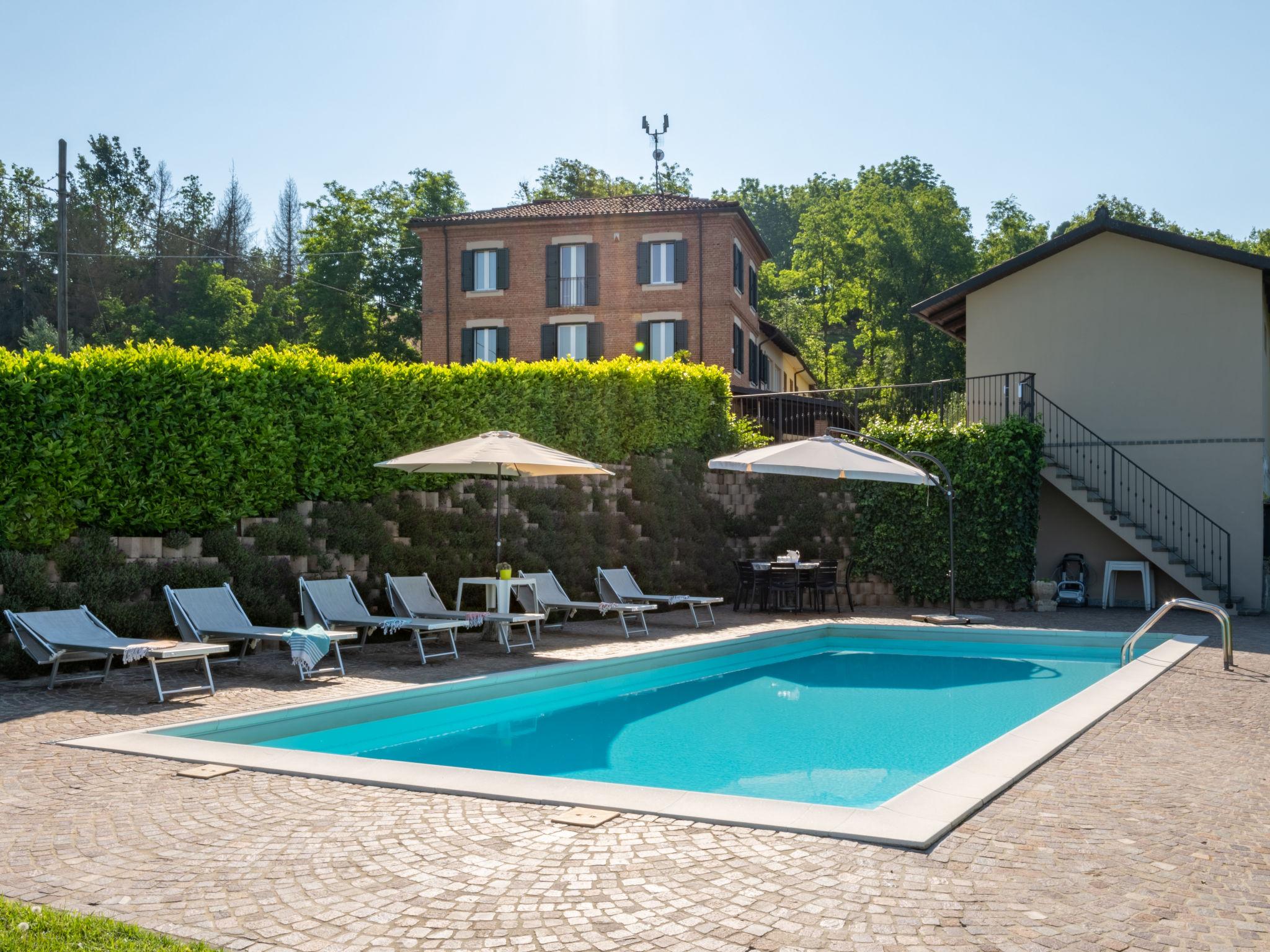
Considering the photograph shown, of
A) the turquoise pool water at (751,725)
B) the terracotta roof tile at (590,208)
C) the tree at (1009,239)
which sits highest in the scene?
the tree at (1009,239)

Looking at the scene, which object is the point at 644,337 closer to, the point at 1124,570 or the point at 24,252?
the point at 1124,570

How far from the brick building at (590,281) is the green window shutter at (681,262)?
2 cm

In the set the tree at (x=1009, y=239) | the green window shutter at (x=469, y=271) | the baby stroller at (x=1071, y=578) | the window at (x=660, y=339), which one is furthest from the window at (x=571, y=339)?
the tree at (x=1009, y=239)

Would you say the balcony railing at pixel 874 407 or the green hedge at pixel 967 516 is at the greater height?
the balcony railing at pixel 874 407

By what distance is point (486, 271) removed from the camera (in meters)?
31.4

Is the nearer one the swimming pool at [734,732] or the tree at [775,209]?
the swimming pool at [734,732]

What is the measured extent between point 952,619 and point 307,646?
929cm

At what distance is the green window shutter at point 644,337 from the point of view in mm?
29969

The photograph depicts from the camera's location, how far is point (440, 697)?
8.62 m

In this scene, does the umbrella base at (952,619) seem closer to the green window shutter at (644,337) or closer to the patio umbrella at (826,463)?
the patio umbrella at (826,463)

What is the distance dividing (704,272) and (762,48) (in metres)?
18.6

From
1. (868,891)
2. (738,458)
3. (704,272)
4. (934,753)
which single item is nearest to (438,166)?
(704,272)

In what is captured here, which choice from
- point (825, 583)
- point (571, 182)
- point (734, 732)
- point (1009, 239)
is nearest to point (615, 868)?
point (734, 732)

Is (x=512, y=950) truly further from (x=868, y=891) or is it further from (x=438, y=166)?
(x=438, y=166)
